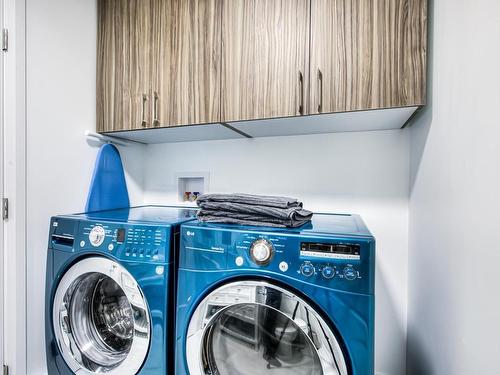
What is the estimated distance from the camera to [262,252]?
0.85 metres

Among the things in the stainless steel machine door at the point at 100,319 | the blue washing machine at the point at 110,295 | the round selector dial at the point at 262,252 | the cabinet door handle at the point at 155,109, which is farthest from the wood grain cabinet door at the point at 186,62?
the stainless steel machine door at the point at 100,319

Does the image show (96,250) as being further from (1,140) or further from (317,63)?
(317,63)

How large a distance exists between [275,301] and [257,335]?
0.23 m

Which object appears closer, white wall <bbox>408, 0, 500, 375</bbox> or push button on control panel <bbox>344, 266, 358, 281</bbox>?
white wall <bbox>408, 0, 500, 375</bbox>

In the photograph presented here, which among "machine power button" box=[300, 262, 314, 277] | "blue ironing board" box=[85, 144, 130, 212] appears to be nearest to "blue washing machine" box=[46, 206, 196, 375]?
"blue ironing board" box=[85, 144, 130, 212]

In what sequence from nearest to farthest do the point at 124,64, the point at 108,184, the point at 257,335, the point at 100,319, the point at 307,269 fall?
the point at 307,269 < the point at 257,335 < the point at 100,319 < the point at 124,64 < the point at 108,184

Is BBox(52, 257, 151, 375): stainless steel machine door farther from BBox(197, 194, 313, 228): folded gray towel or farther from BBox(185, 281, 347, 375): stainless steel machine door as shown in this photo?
BBox(197, 194, 313, 228): folded gray towel

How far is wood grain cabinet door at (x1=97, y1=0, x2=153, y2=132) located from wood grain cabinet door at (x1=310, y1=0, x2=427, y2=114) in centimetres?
85

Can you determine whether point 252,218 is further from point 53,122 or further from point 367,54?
point 53,122

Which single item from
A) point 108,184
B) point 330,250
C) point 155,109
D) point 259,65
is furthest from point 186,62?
point 330,250

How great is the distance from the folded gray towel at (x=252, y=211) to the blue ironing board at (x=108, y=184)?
737 mm

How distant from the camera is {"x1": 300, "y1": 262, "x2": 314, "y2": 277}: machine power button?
81 cm

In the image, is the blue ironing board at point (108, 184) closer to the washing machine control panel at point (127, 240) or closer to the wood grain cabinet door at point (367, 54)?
the washing machine control panel at point (127, 240)

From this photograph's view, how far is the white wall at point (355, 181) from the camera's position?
1341 mm
